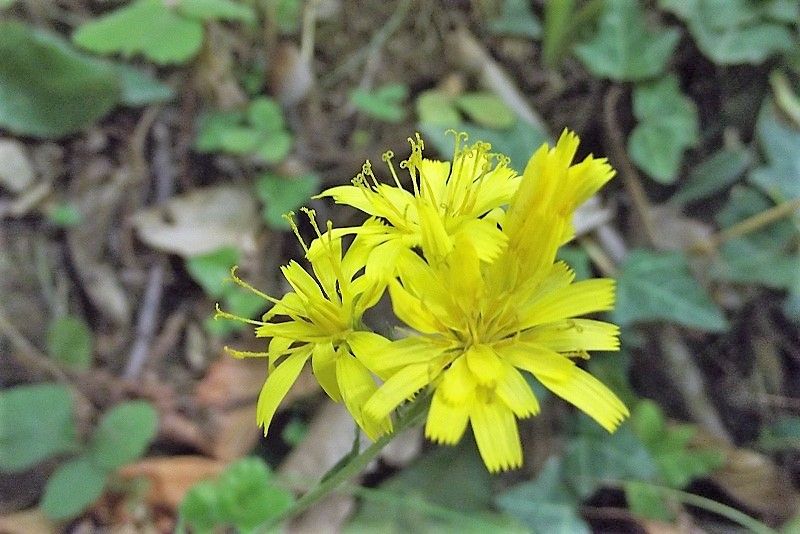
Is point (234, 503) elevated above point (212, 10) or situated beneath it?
situated beneath

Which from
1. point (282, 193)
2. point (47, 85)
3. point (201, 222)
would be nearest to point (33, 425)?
point (201, 222)

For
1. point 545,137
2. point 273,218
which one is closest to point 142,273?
point 273,218

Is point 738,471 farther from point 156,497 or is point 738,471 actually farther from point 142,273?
point 142,273

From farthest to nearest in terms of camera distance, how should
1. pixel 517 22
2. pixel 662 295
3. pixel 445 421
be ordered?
1. pixel 517 22
2. pixel 662 295
3. pixel 445 421

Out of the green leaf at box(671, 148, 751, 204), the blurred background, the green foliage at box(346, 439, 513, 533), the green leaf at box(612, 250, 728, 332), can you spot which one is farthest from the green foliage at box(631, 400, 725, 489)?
the green leaf at box(671, 148, 751, 204)

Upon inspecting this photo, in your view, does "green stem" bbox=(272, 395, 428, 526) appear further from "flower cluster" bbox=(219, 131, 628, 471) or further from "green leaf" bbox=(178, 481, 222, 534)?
"green leaf" bbox=(178, 481, 222, 534)

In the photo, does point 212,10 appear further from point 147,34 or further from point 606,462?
point 606,462
